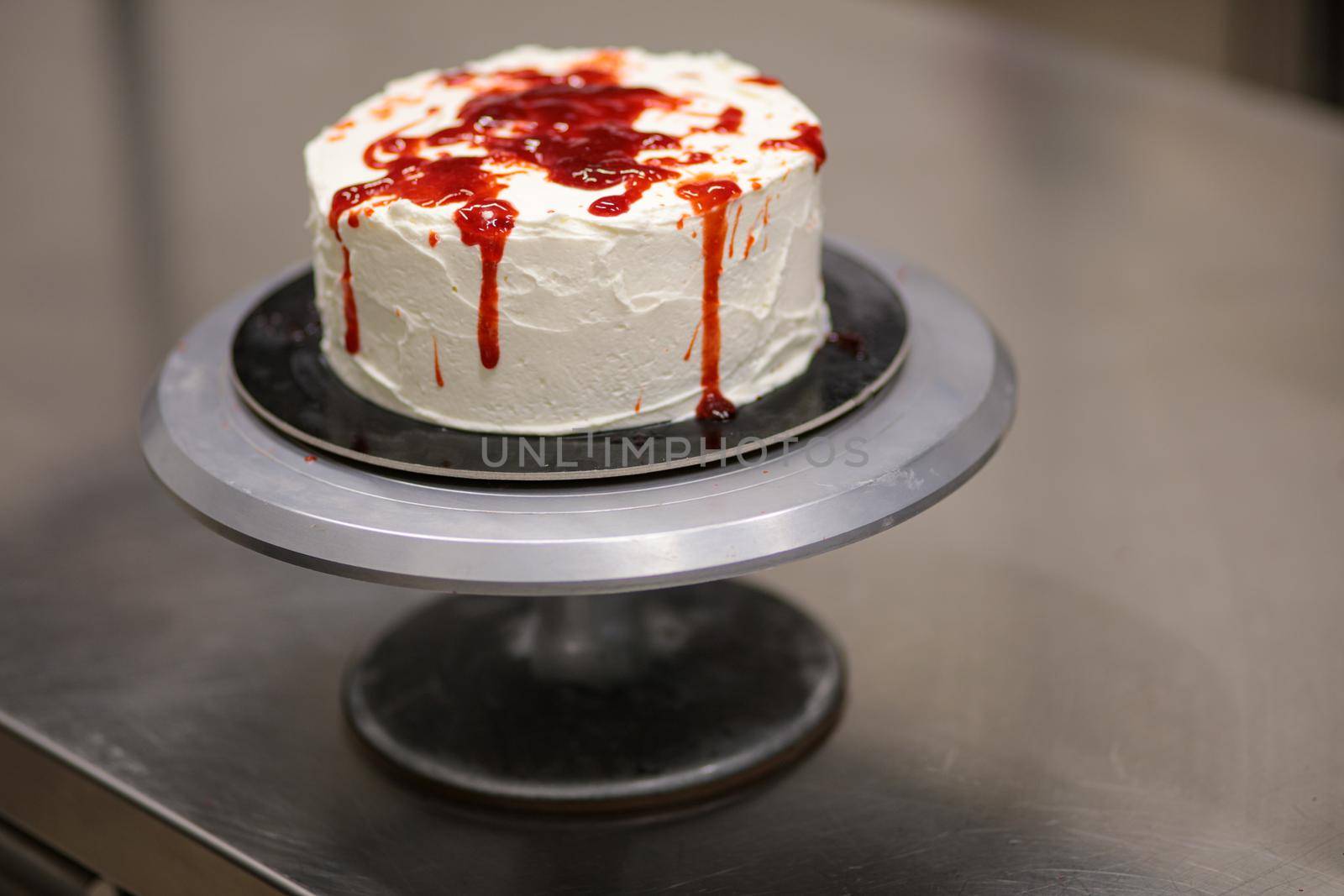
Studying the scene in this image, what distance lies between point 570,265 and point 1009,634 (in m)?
0.75

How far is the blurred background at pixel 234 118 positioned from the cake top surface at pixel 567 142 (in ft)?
3.00

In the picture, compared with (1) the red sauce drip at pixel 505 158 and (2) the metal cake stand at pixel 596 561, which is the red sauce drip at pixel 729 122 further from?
(2) the metal cake stand at pixel 596 561

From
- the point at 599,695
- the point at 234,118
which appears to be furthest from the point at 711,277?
the point at 234,118

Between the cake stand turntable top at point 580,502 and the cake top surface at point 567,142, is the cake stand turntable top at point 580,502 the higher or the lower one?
the lower one

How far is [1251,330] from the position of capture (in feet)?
7.07

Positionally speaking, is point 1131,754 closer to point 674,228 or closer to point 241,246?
point 674,228

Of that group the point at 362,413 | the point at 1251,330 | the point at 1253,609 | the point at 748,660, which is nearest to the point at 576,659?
the point at 748,660

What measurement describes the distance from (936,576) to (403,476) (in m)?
0.79

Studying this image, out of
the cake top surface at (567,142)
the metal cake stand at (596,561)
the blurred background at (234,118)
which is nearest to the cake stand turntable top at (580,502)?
the metal cake stand at (596,561)

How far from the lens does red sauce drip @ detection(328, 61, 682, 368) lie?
1.17m

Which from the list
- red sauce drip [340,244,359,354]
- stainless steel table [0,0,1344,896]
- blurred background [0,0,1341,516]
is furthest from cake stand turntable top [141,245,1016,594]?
blurred background [0,0,1341,516]

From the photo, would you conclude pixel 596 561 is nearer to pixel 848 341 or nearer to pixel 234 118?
pixel 848 341

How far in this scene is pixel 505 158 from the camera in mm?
1256

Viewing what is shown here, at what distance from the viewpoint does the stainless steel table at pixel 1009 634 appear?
4.49 feet
